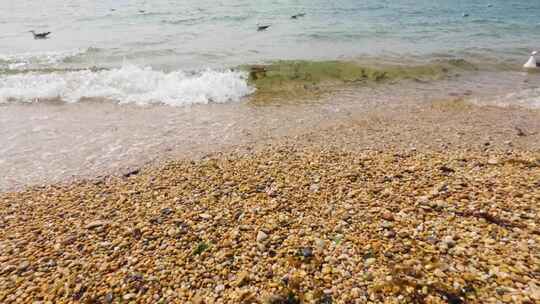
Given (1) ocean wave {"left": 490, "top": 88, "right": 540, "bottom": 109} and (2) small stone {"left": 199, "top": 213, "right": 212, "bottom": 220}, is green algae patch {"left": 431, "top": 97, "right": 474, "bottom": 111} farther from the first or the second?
(2) small stone {"left": 199, "top": 213, "right": 212, "bottom": 220}

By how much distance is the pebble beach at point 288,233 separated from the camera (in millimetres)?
4180

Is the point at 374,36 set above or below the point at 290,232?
above

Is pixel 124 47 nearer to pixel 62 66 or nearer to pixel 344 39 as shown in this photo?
pixel 62 66

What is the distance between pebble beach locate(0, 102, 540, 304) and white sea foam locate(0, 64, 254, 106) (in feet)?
22.6

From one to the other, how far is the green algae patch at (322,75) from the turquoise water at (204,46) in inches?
46.8

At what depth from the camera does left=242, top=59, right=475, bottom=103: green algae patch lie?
50.4 feet

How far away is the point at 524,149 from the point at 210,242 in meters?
7.80

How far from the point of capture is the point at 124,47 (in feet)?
83.0

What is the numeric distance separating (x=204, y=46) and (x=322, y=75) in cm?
1106

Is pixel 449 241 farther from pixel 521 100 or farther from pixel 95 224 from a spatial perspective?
pixel 521 100

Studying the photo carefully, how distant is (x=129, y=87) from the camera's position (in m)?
15.3

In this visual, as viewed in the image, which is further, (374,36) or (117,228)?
(374,36)

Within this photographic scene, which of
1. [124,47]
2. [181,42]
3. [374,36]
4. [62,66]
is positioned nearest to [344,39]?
[374,36]

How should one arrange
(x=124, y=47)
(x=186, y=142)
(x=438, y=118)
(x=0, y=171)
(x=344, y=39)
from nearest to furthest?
1. (x=0, y=171)
2. (x=186, y=142)
3. (x=438, y=118)
4. (x=124, y=47)
5. (x=344, y=39)
